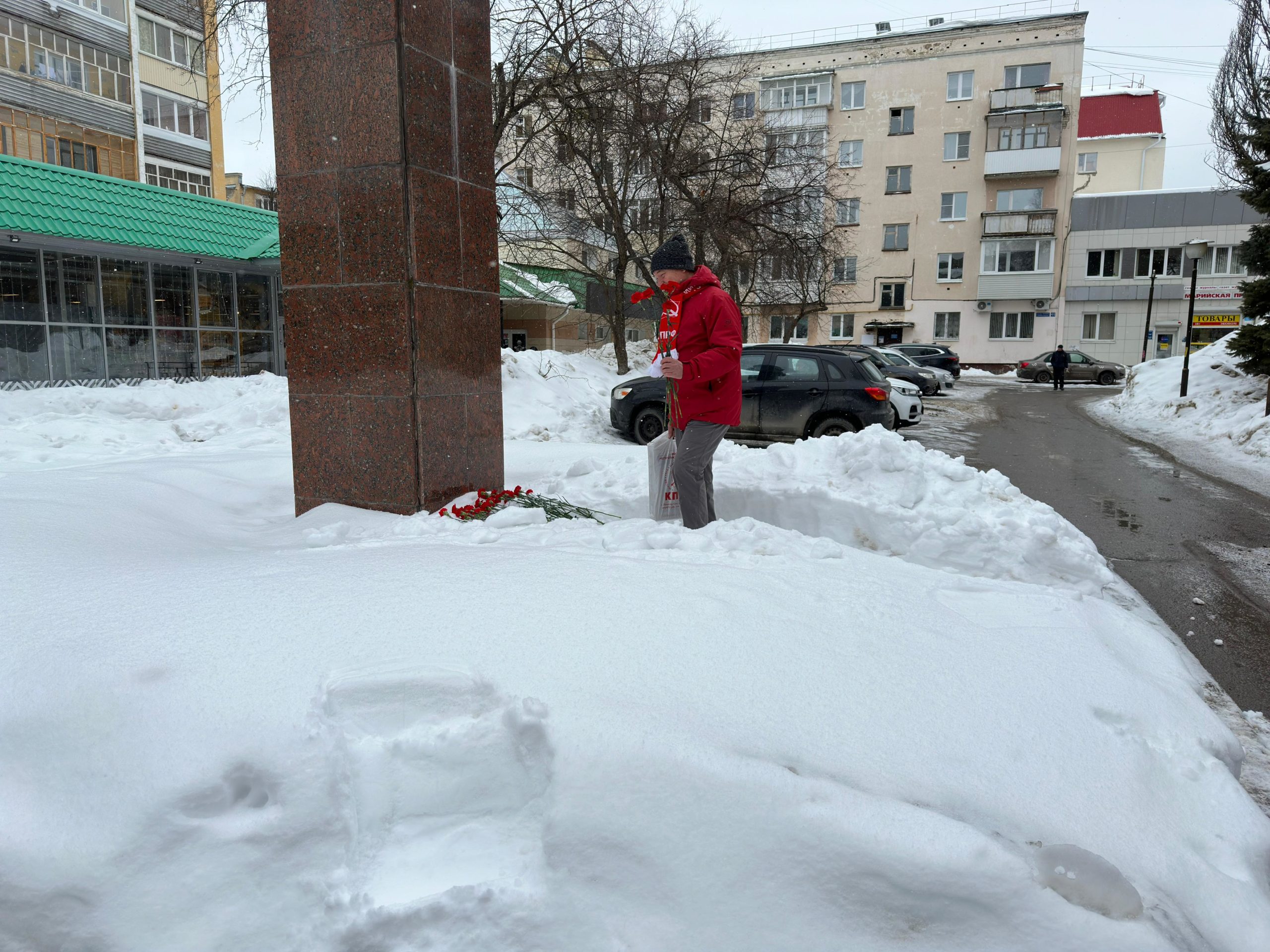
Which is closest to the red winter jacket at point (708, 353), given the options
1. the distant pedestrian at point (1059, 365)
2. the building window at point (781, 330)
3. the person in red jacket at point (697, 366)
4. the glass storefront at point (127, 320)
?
the person in red jacket at point (697, 366)

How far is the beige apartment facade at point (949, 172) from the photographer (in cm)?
4178

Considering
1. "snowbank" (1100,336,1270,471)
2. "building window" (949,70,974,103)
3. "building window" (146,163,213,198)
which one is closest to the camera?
"snowbank" (1100,336,1270,471)

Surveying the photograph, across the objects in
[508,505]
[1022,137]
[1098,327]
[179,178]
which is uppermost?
[1022,137]

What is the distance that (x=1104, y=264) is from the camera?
42.8 m

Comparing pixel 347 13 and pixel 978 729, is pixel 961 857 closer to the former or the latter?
pixel 978 729

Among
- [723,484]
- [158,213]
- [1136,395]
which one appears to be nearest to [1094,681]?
[723,484]

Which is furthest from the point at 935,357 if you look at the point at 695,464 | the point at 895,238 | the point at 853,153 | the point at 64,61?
the point at 695,464

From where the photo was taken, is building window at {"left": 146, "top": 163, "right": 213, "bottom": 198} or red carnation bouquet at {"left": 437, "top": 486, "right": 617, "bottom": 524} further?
building window at {"left": 146, "top": 163, "right": 213, "bottom": 198}

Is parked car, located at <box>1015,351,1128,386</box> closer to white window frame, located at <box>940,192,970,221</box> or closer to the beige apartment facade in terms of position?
the beige apartment facade

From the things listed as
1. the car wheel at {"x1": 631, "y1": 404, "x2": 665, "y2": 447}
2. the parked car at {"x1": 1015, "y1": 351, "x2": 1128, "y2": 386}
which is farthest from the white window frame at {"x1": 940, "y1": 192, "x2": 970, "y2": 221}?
the car wheel at {"x1": 631, "y1": 404, "x2": 665, "y2": 447}

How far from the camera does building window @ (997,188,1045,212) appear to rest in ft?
140

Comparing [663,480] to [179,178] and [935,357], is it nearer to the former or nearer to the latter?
[935,357]

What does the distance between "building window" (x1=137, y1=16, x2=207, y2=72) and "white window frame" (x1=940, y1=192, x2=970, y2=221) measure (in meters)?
34.2

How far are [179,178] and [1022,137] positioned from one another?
123 ft
